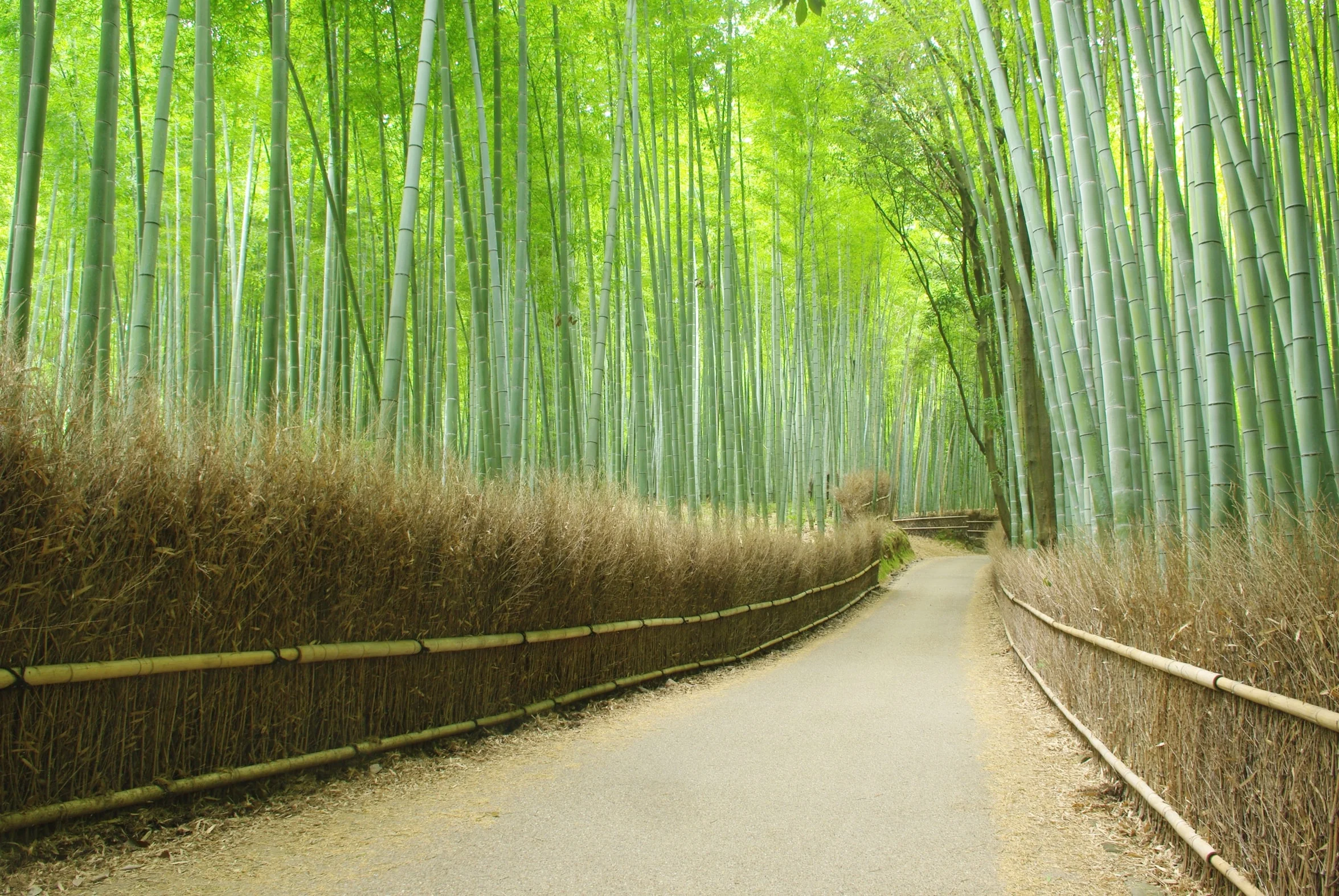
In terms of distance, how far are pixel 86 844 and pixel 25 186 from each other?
233 centimetres

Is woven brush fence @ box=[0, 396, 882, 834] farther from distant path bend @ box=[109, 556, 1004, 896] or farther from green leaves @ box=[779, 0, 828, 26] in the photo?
green leaves @ box=[779, 0, 828, 26]

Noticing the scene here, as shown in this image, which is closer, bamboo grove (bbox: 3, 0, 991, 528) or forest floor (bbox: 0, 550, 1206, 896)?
forest floor (bbox: 0, 550, 1206, 896)

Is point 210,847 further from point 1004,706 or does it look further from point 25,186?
point 1004,706

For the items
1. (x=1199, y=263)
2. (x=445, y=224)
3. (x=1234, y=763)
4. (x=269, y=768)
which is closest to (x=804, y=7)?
(x=1199, y=263)

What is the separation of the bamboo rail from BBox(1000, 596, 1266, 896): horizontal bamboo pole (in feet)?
1.14

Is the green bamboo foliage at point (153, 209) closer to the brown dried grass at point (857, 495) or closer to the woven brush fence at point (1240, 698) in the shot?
the woven brush fence at point (1240, 698)

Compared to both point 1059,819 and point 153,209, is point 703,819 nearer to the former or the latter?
point 1059,819

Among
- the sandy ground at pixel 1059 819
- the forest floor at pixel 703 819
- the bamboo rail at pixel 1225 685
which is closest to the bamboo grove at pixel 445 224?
the forest floor at pixel 703 819

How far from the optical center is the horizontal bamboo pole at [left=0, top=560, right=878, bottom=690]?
77.5 inches

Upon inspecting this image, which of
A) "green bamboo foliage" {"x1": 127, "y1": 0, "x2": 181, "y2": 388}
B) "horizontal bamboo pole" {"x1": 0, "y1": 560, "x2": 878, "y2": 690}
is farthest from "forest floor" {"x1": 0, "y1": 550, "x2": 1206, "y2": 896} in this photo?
"green bamboo foliage" {"x1": 127, "y1": 0, "x2": 181, "y2": 388}

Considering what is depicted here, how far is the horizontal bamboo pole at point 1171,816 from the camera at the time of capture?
1.76 metres

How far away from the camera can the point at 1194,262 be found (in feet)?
9.87

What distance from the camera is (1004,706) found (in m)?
4.56

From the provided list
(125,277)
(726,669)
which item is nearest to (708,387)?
(726,669)
